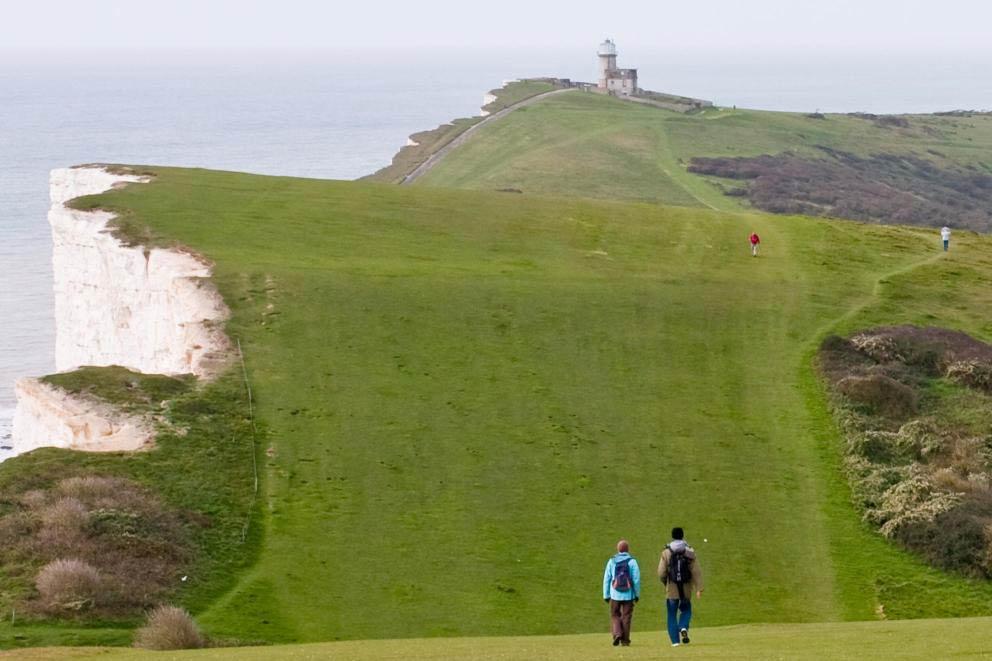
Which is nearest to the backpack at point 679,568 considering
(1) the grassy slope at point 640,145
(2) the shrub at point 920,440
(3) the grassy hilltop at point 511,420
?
(3) the grassy hilltop at point 511,420

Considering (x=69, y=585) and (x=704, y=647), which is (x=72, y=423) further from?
(x=704, y=647)

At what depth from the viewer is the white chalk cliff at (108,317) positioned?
41188mm

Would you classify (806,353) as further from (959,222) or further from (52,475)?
(959,222)

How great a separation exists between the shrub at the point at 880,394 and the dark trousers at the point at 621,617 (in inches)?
979

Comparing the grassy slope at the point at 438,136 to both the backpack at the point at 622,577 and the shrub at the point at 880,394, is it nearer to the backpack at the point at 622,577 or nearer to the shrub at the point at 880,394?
the shrub at the point at 880,394

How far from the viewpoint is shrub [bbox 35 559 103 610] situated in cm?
3014

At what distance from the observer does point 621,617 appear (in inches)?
970

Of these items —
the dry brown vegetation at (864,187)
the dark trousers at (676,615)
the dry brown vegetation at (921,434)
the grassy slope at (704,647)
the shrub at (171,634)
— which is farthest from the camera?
the dry brown vegetation at (864,187)

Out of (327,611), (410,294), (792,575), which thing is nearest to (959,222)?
(410,294)

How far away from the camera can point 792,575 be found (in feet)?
117

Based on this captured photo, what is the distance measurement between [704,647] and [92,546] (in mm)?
15618

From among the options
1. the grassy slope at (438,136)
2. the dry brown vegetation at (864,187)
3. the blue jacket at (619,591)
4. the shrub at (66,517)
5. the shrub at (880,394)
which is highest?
the grassy slope at (438,136)

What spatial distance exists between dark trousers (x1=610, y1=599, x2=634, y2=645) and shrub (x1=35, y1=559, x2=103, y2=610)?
12064 millimetres

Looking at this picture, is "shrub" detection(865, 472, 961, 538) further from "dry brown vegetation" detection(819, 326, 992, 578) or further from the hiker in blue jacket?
the hiker in blue jacket
